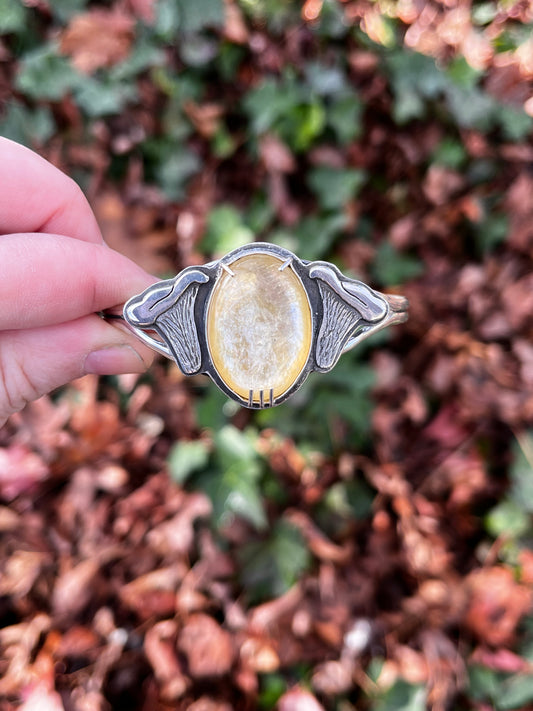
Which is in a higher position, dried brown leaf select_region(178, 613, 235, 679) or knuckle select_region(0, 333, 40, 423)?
knuckle select_region(0, 333, 40, 423)

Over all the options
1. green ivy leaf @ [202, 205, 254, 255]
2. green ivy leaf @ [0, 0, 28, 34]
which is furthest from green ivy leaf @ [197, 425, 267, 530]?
green ivy leaf @ [0, 0, 28, 34]

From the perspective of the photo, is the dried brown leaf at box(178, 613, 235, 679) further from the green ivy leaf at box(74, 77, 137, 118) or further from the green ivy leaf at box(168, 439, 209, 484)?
the green ivy leaf at box(74, 77, 137, 118)

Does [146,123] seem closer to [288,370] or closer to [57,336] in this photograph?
[57,336]

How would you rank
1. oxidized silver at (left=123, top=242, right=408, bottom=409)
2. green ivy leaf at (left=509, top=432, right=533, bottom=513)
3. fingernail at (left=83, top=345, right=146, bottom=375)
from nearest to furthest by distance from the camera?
1. oxidized silver at (left=123, top=242, right=408, bottom=409)
2. fingernail at (left=83, top=345, right=146, bottom=375)
3. green ivy leaf at (left=509, top=432, right=533, bottom=513)

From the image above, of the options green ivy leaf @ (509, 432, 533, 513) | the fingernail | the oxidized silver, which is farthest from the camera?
green ivy leaf @ (509, 432, 533, 513)

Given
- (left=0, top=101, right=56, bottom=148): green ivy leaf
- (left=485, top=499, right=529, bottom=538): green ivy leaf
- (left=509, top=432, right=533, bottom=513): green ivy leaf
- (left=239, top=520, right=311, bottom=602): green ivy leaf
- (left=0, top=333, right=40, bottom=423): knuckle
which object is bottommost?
(left=239, top=520, right=311, bottom=602): green ivy leaf

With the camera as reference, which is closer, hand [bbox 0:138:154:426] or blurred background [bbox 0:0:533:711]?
hand [bbox 0:138:154:426]

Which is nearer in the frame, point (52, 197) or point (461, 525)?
point (52, 197)

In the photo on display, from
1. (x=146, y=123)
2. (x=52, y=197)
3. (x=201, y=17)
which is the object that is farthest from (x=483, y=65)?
(x=52, y=197)

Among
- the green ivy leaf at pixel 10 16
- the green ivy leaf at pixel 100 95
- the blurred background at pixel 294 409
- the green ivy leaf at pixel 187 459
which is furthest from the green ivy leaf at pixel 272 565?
the green ivy leaf at pixel 10 16
